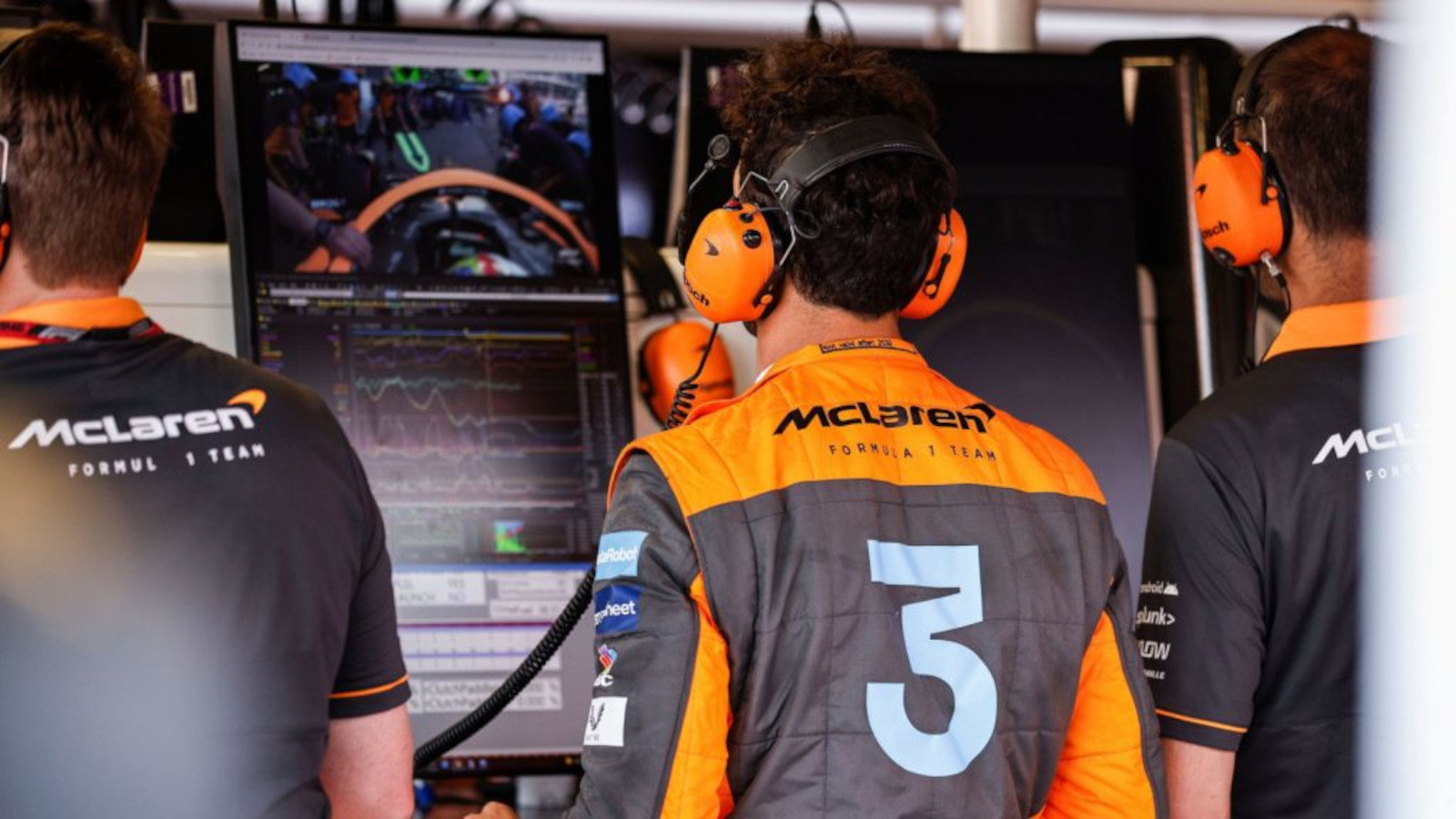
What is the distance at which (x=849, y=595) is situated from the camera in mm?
1392

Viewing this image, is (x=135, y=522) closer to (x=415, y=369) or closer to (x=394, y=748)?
(x=394, y=748)

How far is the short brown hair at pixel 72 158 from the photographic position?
1.48m

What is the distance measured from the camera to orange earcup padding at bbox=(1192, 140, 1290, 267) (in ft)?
5.64

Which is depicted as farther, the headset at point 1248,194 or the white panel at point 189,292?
the white panel at point 189,292

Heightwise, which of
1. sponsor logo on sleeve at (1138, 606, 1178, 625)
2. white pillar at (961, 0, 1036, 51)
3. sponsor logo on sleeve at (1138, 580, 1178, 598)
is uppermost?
white pillar at (961, 0, 1036, 51)

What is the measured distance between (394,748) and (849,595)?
2.00 ft

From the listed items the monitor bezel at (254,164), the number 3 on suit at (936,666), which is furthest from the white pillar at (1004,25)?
the number 3 on suit at (936,666)

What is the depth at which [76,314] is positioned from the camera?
4.87ft

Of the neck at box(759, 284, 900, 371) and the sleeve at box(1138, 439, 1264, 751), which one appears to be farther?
the sleeve at box(1138, 439, 1264, 751)

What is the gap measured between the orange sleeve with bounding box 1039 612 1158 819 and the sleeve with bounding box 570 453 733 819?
0.38 meters

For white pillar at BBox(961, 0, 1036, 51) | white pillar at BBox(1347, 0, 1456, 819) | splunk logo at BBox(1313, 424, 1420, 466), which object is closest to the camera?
white pillar at BBox(1347, 0, 1456, 819)

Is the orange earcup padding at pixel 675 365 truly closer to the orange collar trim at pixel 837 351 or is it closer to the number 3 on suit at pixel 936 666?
the orange collar trim at pixel 837 351

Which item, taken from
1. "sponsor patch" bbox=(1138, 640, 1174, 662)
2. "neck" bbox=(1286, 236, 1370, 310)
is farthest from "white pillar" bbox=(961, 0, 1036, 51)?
"sponsor patch" bbox=(1138, 640, 1174, 662)

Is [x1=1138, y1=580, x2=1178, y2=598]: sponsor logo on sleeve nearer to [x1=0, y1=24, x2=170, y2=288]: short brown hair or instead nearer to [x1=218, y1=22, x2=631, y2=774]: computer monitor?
[x1=218, y1=22, x2=631, y2=774]: computer monitor
